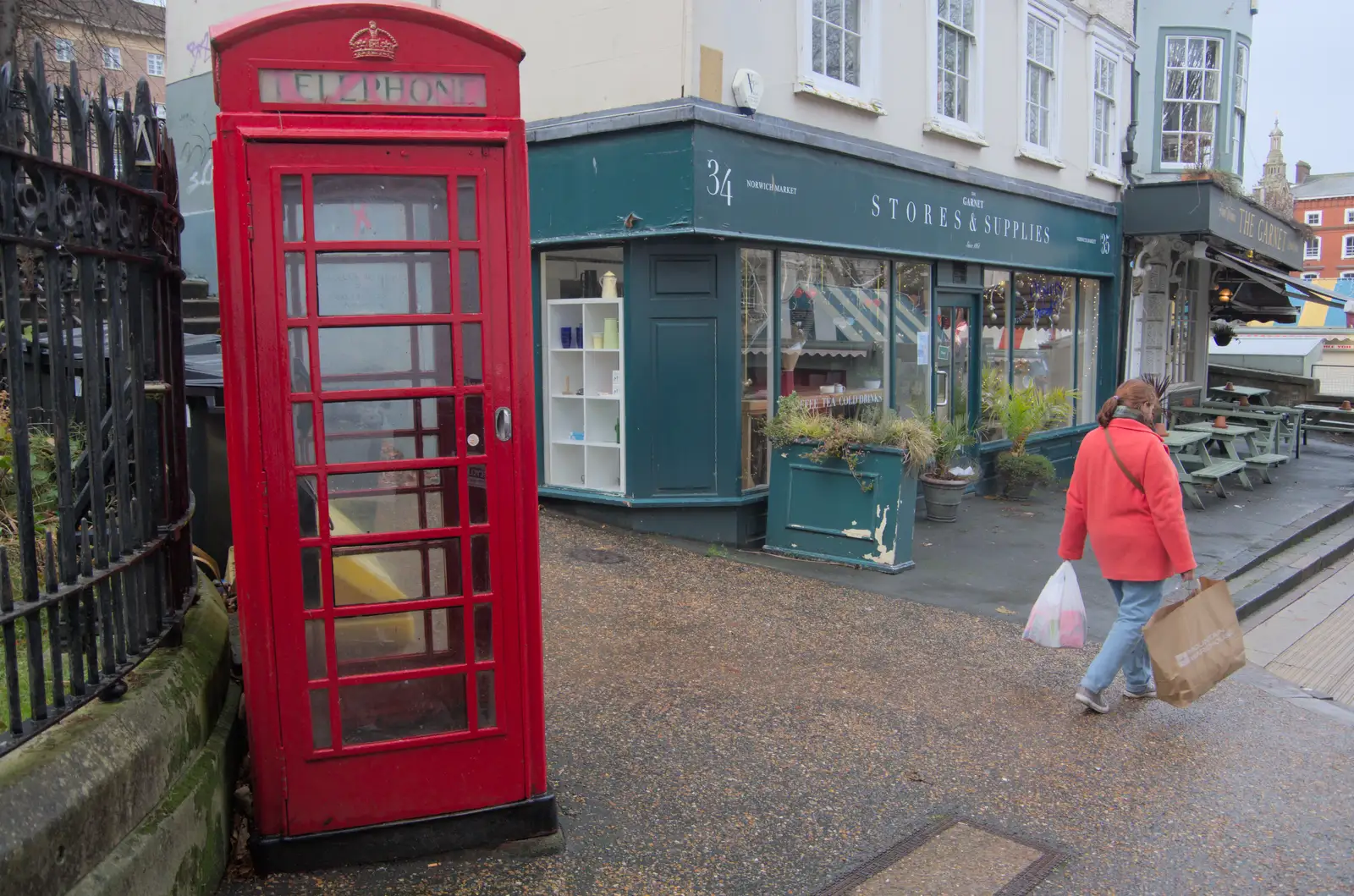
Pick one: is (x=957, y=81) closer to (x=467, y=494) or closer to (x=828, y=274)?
(x=828, y=274)

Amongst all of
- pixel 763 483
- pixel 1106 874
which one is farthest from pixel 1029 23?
pixel 1106 874

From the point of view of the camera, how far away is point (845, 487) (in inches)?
306

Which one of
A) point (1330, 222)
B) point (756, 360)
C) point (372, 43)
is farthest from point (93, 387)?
point (1330, 222)

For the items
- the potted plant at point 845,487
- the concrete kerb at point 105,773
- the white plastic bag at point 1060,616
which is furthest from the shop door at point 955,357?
the concrete kerb at point 105,773

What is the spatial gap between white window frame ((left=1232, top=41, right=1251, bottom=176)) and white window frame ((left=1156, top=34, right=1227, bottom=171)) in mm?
257

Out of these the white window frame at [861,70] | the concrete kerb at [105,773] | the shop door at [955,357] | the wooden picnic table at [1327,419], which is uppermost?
the white window frame at [861,70]

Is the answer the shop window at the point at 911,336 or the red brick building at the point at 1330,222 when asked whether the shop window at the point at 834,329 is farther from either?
the red brick building at the point at 1330,222

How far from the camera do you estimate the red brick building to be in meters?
68.2

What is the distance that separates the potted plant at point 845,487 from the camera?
7.54 m

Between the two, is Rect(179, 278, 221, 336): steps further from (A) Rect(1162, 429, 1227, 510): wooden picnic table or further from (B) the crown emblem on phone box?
(A) Rect(1162, 429, 1227, 510): wooden picnic table

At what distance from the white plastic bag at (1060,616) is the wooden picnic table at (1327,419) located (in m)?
15.5

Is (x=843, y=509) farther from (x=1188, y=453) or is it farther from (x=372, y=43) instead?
(x=1188, y=453)

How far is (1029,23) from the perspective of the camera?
12.3 m

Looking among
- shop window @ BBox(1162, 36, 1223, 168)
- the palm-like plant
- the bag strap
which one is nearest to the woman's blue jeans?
the bag strap
